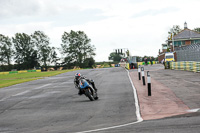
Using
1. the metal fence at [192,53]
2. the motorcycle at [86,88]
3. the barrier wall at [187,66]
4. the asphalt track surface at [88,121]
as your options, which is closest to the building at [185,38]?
the metal fence at [192,53]

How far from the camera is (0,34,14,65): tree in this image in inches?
4417

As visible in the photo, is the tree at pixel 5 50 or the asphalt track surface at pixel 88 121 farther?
the tree at pixel 5 50

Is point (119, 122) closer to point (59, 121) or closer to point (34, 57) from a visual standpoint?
point (59, 121)

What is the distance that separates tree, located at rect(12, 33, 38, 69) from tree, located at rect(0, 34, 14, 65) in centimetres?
223

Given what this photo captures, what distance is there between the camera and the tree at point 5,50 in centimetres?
11219

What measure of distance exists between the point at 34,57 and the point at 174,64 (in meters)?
79.6

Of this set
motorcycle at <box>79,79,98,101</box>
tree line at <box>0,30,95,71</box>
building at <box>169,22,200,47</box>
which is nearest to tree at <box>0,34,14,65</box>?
tree line at <box>0,30,95,71</box>

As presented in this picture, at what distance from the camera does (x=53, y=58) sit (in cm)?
11288

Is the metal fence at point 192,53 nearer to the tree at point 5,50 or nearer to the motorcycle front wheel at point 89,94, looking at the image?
the motorcycle front wheel at point 89,94

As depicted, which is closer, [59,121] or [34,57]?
[59,121]

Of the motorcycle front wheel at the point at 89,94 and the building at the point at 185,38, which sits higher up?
the building at the point at 185,38

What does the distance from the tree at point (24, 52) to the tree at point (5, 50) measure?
7.30 ft

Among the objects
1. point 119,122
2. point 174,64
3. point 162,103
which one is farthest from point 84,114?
point 174,64

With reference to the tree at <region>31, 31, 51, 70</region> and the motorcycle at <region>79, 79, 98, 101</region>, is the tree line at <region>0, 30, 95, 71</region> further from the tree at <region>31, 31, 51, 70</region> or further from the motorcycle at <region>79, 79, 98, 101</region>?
the motorcycle at <region>79, 79, 98, 101</region>
